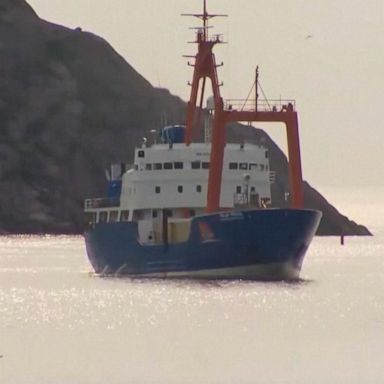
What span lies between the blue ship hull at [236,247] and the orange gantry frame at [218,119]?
1.87 m

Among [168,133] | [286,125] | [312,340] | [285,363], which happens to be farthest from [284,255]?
[285,363]

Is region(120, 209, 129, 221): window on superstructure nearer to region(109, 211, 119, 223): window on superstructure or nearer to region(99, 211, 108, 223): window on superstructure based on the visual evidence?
region(109, 211, 119, 223): window on superstructure

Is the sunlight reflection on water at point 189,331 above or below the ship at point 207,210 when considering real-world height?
below

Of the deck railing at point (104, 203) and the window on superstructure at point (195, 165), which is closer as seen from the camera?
the window on superstructure at point (195, 165)

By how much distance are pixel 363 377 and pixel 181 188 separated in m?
48.6

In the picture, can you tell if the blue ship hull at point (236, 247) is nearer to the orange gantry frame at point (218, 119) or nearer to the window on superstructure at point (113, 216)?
the orange gantry frame at point (218, 119)

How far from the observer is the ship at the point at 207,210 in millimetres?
95562

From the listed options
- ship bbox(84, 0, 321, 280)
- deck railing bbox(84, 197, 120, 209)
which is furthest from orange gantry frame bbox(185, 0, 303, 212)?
deck railing bbox(84, 197, 120, 209)

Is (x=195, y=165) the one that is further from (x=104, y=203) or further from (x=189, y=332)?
(x=189, y=332)

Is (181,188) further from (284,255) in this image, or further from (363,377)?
(363,377)

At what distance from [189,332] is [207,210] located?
24.4 metres

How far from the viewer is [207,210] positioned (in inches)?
3794

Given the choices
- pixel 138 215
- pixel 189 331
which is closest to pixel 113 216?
pixel 138 215

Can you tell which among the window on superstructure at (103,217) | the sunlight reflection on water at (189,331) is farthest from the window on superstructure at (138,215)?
the window on superstructure at (103,217)
